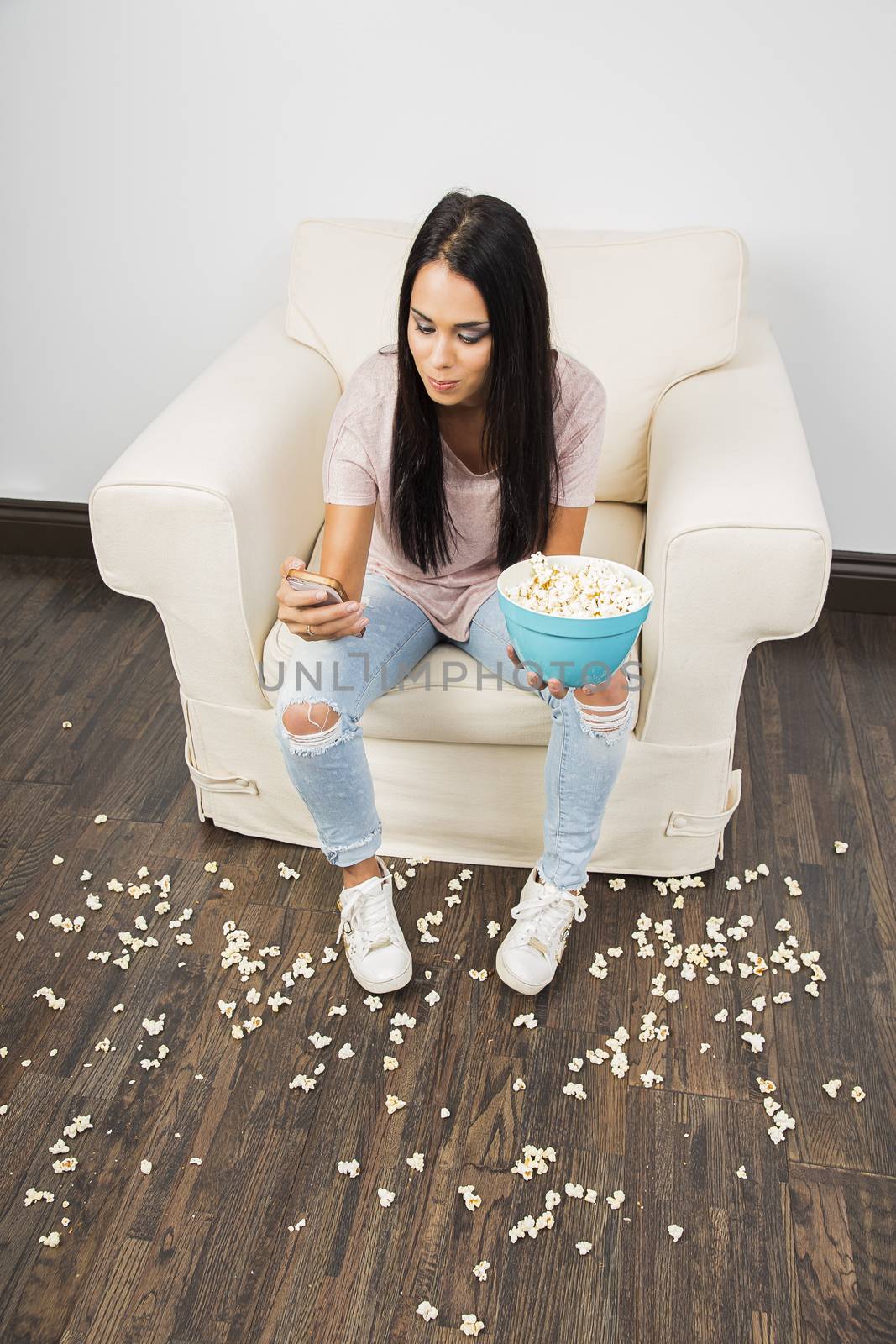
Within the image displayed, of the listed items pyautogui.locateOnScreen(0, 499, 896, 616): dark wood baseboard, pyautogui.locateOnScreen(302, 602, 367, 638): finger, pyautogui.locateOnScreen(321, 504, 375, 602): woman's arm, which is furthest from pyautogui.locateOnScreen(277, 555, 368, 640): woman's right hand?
pyautogui.locateOnScreen(0, 499, 896, 616): dark wood baseboard

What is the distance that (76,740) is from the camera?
2.10 m

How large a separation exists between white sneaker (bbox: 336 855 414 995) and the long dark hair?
1.63 feet

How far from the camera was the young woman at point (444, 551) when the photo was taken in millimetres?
1366

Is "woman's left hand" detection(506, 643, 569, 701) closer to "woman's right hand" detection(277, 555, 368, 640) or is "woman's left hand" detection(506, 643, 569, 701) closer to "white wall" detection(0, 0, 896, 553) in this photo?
"woman's right hand" detection(277, 555, 368, 640)

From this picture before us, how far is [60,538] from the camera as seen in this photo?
8.89 ft

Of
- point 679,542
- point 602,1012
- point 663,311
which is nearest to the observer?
point 679,542

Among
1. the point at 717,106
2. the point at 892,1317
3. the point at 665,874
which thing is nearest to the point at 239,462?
the point at 665,874

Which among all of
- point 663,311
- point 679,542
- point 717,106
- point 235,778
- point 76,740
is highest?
point 717,106

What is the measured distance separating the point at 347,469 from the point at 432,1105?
2.84 ft

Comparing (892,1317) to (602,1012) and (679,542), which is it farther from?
(679,542)

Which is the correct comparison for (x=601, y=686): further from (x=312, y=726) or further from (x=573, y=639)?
(x=312, y=726)

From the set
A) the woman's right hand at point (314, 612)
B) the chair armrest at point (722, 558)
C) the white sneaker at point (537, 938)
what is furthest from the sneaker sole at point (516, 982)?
the woman's right hand at point (314, 612)

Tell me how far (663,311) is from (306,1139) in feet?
4.66

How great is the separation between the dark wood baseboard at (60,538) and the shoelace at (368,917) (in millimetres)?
1395
